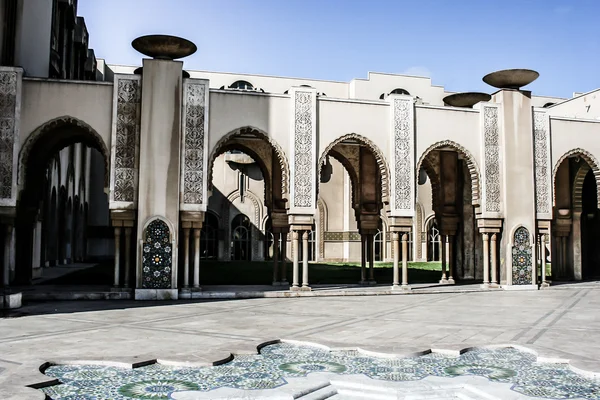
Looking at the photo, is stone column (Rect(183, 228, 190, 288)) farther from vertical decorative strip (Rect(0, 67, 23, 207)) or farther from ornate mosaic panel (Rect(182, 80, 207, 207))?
vertical decorative strip (Rect(0, 67, 23, 207))

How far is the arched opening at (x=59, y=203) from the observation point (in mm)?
11273

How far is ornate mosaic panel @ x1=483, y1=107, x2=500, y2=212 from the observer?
12.7m

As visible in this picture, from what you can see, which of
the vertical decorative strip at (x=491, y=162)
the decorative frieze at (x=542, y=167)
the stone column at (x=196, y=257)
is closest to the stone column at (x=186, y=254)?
the stone column at (x=196, y=257)

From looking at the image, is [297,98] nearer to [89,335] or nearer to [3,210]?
[3,210]

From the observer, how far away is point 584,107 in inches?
648

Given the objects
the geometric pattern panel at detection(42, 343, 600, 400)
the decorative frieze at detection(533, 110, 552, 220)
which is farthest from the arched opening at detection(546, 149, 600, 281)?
the geometric pattern panel at detection(42, 343, 600, 400)

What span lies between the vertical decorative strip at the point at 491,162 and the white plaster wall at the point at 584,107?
4.68 metres

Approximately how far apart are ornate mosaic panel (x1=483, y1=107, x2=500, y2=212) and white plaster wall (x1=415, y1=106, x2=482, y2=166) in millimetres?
165

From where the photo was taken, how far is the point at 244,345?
5.55 m

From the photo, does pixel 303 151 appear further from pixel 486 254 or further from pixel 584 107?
pixel 584 107

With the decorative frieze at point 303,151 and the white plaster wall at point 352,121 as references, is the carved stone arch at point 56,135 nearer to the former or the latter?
the decorative frieze at point 303,151

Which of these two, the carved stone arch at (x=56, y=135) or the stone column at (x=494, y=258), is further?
the stone column at (x=494, y=258)

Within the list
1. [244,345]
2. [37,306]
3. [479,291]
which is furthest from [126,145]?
[479,291]

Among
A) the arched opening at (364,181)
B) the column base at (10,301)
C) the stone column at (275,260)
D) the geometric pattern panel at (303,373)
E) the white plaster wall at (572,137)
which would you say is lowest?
the geometric pattern panel at (303,373)
